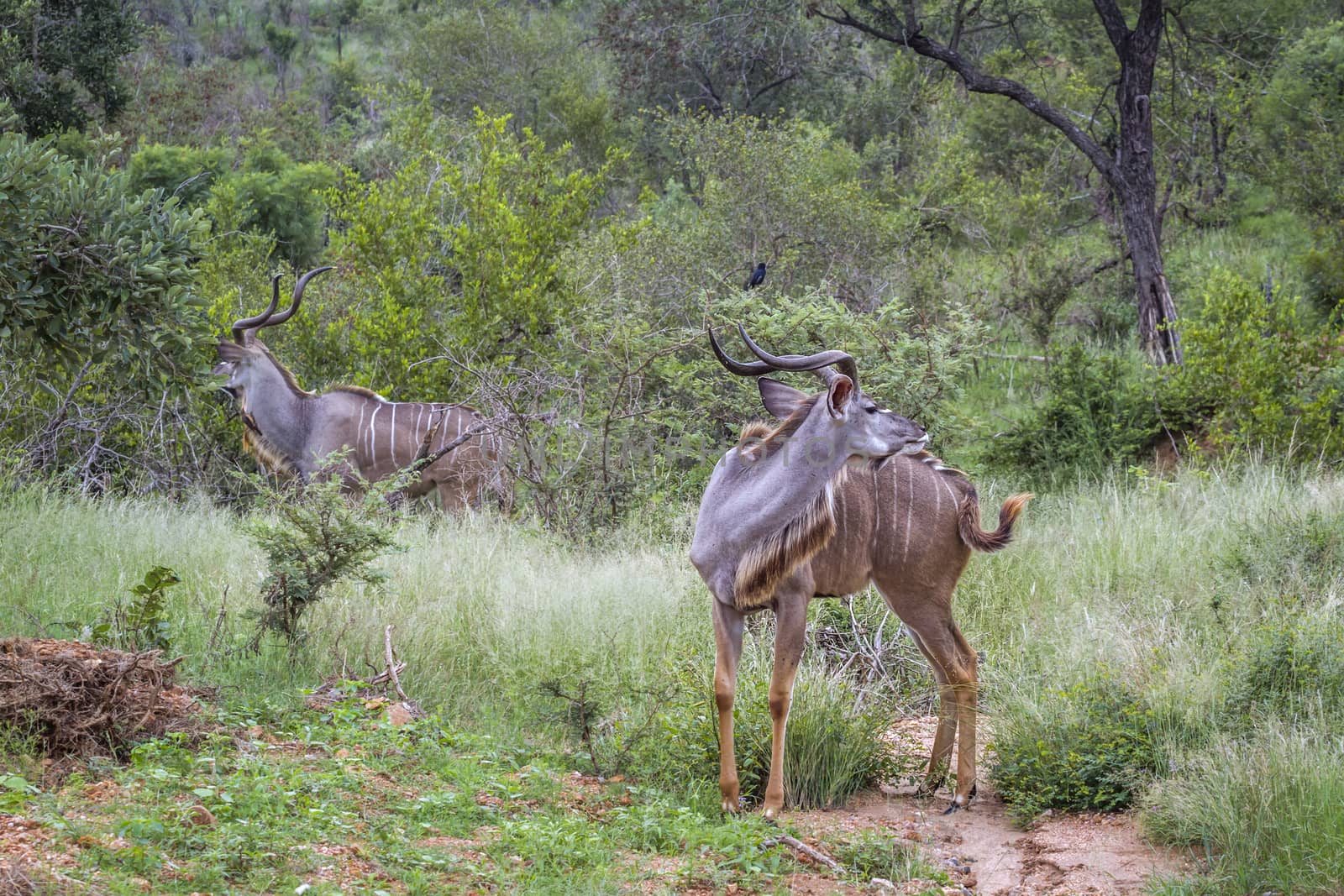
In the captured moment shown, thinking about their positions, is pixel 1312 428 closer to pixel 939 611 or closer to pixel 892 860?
pixel 939 611

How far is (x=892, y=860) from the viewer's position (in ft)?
15.2

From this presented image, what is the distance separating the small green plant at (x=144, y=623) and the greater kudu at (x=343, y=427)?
11.9ft

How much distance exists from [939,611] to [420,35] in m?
19.8

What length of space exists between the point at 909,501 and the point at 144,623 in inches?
127

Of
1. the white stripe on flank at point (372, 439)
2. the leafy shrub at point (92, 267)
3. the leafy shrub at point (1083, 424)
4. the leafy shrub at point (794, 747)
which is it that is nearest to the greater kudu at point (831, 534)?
the leafy shrub at point (794, 747)

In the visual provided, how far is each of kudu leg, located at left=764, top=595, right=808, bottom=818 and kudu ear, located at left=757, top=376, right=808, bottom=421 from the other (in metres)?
0.90

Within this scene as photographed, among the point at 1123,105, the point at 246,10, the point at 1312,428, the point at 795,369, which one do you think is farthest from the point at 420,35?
the point at 795,369

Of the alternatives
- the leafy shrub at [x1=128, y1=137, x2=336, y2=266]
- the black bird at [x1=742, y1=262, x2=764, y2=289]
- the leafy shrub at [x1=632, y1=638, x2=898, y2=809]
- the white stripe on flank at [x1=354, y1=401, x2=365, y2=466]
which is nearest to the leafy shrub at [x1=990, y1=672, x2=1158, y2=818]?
the leafy shrub at [x1=632, y1=638, x2=898, y2=809]

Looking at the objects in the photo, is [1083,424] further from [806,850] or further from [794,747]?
[806,850]

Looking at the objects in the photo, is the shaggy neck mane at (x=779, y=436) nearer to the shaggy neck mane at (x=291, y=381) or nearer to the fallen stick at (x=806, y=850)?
the fallen stick at (x=806, y=850)

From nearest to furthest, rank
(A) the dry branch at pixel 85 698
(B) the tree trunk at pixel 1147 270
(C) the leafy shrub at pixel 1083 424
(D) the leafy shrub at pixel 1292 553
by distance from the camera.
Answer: (A) the dry branch at pixel 85 698
(D) the leafy shrub at pixel 1292 553
(C) the leafy shrub at pixel 1083 424
(B) the tree trunk at pixel 1147 270

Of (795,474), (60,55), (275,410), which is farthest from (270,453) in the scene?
(60,55)

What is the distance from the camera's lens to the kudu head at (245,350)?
9562mm

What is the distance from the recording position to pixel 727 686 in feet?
16.6
